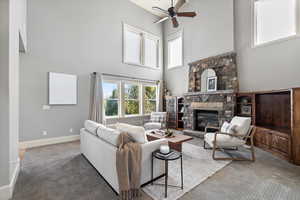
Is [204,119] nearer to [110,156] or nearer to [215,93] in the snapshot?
[215,93]

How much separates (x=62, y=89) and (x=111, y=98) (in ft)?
5.90

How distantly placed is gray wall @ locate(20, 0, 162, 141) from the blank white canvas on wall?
0.51ft

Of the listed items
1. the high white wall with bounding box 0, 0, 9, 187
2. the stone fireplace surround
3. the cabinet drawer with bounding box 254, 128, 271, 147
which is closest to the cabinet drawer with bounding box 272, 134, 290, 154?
the cabinet drawer with bounding box 254, 128, 271, 147

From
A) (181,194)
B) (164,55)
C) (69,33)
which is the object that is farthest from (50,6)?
(181,194)

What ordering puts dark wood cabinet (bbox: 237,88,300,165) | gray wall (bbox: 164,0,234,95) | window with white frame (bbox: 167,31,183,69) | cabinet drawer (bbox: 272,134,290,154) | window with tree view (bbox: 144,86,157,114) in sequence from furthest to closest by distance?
window with tree view (bbox: 144,86,157,114), window with white frame (bbox: 167,31,183,69), gray wall (bbox: 164,0,234,95), cabinet drawer (bbox: 272,134,290,154), dark wood cabinet (bbox: 237,88,300,165)

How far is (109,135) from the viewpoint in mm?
2178

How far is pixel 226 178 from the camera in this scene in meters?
2.33

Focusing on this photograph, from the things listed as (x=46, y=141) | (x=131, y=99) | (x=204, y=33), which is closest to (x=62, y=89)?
(x=46, y=141)

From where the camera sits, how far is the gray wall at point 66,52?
404 cm

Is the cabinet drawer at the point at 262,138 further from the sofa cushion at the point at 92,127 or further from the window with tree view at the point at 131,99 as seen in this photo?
the window with tree view at the point at 131,99

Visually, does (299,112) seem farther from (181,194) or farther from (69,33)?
(69,33)

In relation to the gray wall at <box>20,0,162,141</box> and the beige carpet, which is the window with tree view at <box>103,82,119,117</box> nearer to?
the gray wall at <box>20,0,162,141</box>

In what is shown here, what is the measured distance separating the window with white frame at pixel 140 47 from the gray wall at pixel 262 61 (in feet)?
12.0

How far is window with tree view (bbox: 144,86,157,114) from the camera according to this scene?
6.86 metres
